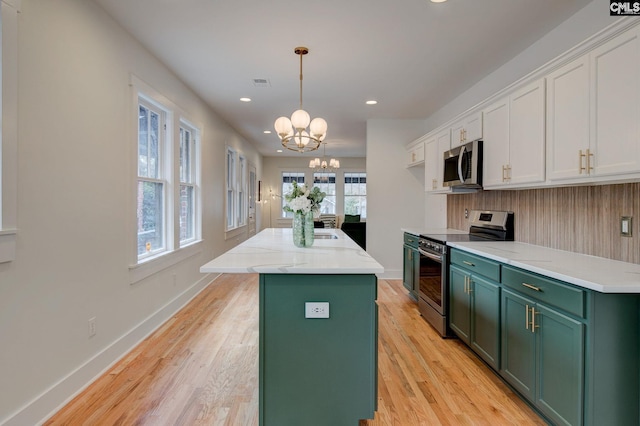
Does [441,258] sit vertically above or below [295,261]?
below

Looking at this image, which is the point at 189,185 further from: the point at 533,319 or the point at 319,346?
the point at 533,319

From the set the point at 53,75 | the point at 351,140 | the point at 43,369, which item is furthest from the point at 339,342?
the point at 351,140

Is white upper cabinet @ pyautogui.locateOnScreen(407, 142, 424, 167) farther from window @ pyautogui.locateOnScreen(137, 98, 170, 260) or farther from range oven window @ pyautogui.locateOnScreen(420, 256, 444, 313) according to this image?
window @ pyautogui.locateOnScreen(137, 98, 170, 260)

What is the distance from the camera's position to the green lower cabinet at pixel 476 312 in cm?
249

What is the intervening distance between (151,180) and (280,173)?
25.3ft

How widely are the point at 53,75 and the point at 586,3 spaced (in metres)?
3.61

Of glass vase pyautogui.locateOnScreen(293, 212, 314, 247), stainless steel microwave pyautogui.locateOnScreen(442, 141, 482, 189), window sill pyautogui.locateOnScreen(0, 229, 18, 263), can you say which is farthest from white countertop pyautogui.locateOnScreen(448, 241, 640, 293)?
window sill pyautogui.locateOnScreen(0, 229, 18, 263)

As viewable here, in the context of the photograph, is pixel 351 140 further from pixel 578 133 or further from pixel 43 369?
pixel 43 369

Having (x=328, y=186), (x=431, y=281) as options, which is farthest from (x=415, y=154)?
(x=328, y=186)

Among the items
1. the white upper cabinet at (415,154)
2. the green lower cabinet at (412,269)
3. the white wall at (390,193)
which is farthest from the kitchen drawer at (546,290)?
the white wall at (390,193)

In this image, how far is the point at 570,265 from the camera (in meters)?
2.04

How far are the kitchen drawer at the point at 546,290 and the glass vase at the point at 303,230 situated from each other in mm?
1364

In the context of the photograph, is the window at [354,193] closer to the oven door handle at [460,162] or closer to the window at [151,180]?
the oven door handle at [460,162]

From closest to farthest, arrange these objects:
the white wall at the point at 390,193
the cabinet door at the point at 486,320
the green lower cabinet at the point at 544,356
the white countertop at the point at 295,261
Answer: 1. the green lower cabinet at the point at 544,356
2. the white countertop at the point at 295,261
3. the cabinet door at the point at 486,320
4. the white wall at the point at 390,193
